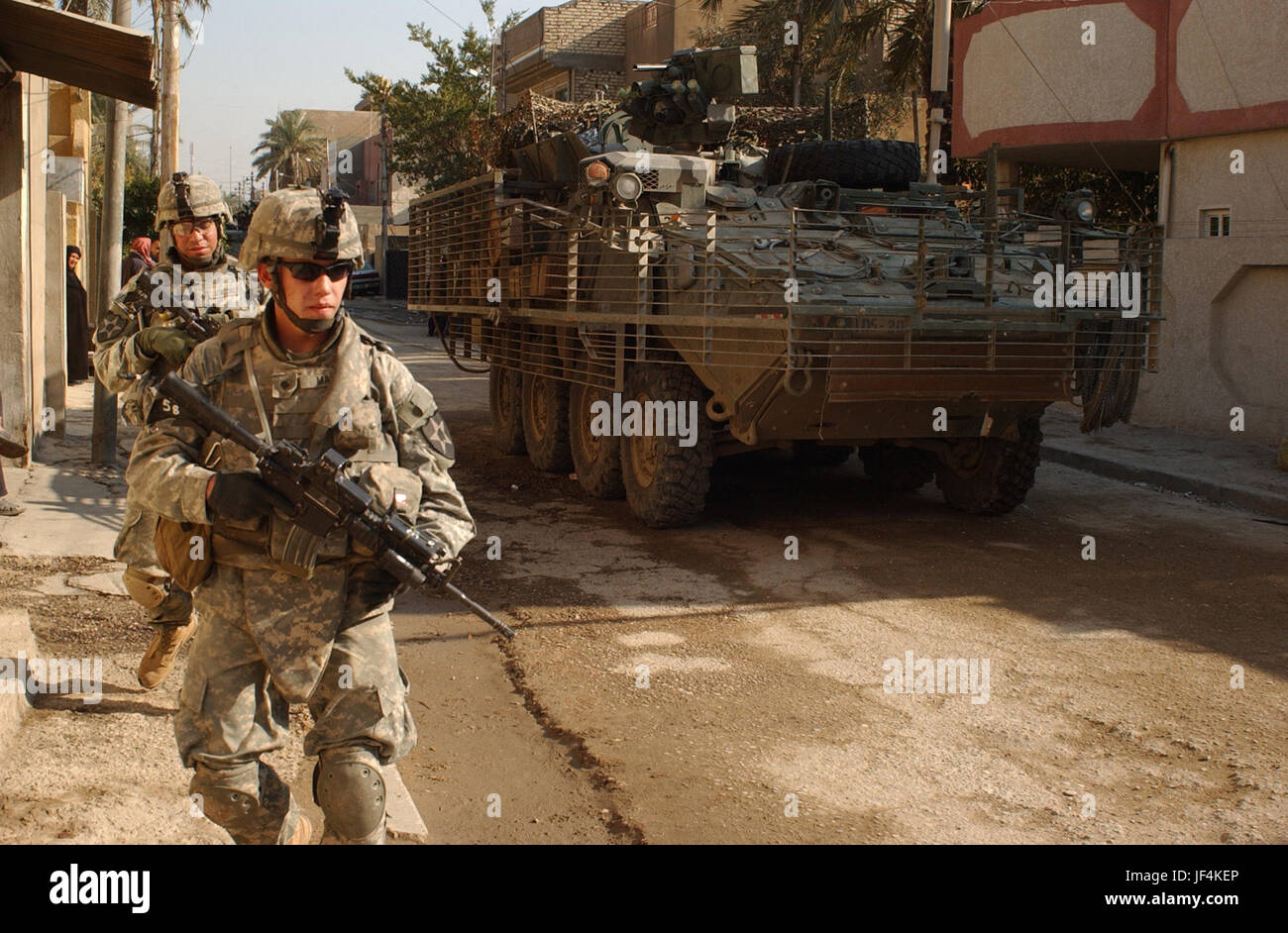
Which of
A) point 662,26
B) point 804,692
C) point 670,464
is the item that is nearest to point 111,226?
point 670,464

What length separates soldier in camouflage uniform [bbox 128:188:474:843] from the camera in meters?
3.05

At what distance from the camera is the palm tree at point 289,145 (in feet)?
267

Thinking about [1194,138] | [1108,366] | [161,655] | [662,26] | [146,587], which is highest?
[662,26]

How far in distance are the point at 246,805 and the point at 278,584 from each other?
48cm

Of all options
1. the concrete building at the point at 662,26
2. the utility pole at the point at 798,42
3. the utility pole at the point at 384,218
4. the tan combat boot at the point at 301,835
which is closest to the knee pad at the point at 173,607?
the tan combat boot at the point at 301,835

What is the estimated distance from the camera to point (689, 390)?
8.02 meters

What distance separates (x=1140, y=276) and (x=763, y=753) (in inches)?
186

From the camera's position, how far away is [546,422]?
33.7 feet

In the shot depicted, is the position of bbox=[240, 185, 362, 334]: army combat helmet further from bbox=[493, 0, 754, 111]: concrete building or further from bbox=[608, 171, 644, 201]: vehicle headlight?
bbox=[493, 0, 754, 111]: concrete building

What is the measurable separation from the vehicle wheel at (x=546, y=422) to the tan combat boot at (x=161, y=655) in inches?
207

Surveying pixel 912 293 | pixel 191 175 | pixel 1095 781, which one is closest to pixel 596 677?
pixel 1095 781

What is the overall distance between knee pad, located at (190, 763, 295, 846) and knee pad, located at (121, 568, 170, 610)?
155cm

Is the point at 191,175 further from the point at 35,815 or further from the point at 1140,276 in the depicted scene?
the point at 1140,276

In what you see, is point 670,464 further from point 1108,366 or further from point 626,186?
point 1108,366
